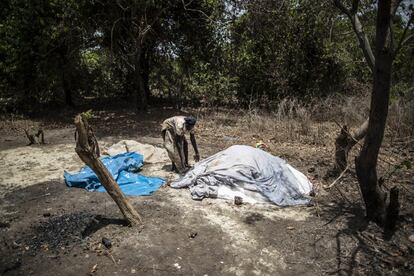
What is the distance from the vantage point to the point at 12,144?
8.22m

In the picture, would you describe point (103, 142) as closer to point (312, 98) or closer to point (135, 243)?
point (135, 243)

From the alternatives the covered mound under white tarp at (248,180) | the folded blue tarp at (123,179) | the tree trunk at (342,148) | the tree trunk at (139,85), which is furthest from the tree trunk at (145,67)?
the tree trunk at (342,148)

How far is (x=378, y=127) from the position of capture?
3775 millimetres

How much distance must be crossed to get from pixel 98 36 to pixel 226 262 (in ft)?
29.4

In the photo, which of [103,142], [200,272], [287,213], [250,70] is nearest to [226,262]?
[200,272]

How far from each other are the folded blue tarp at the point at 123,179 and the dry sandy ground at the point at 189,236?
0.16 m

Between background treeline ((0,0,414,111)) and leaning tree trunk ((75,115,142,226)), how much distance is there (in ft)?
19.7

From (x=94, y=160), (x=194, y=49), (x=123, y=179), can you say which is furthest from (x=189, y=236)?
(x=194, y=49)

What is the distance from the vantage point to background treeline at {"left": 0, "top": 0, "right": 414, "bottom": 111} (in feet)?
32.5

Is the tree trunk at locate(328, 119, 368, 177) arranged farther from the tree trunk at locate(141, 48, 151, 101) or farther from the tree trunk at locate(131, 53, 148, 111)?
the tree trunk at locate(141, 48, 151, 101)

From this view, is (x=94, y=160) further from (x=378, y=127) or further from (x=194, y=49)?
(x=194, y=49)

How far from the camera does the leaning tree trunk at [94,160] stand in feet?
12.4

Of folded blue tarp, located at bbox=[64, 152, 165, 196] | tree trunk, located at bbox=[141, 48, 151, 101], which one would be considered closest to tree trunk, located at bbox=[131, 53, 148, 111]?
tree trunk, located at bbox=[141, 48, 151, 101]

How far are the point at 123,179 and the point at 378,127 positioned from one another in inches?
156
